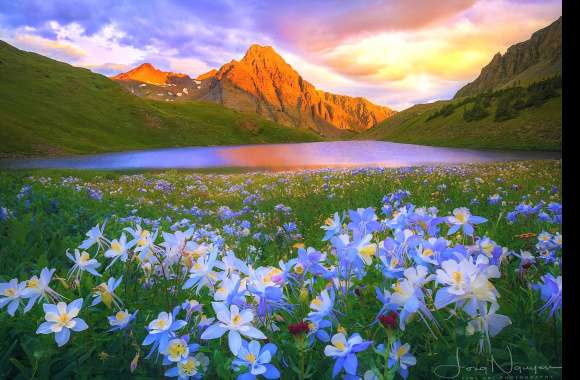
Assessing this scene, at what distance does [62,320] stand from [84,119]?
13584 centimetres

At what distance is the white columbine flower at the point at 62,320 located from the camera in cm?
145

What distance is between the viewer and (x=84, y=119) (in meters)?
117

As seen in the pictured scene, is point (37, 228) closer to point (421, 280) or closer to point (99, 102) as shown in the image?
point (421, 280)

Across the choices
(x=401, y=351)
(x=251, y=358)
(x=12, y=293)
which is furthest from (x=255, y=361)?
(x=12, y=293)

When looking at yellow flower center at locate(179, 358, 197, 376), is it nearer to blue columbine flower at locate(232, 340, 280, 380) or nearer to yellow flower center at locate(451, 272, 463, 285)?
blue columbine flower at locate(232, 340, 280, 380)

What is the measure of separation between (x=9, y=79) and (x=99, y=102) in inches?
1085

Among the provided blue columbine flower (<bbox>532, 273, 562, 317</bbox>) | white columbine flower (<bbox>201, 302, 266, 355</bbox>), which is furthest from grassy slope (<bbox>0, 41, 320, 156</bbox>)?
blue columbine flower (<bbox>532, 273, 562, 317</bbox>)

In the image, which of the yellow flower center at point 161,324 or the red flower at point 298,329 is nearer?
the red flower at point 298,329

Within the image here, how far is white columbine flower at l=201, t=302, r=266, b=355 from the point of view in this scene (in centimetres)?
124

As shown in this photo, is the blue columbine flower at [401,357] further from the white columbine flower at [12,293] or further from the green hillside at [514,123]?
the green hillside at [514,123]

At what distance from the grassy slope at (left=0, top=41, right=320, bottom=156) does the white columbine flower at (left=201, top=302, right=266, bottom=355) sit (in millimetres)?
83135

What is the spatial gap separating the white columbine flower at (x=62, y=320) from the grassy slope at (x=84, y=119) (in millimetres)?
82532

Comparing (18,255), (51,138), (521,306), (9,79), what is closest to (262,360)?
(521,306)

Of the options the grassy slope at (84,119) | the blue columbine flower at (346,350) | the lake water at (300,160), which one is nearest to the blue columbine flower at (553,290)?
the blue columbine flower at (346,350)
